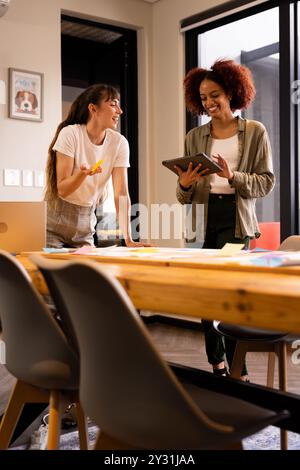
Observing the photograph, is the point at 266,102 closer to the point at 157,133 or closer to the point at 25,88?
the point at 157,133

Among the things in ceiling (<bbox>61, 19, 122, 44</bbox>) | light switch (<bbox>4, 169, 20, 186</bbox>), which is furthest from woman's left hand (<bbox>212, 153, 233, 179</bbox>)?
ceiling (<bbox>61, 19, 122, 44</bbox>)

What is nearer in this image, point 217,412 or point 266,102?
point 217,412

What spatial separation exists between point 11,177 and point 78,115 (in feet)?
5.23

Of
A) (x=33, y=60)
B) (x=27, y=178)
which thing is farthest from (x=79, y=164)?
(x=33, y=60)

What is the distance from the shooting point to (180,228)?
446 cm

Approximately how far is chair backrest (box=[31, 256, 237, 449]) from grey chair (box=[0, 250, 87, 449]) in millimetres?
264

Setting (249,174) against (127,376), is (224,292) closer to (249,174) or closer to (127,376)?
(127,376)

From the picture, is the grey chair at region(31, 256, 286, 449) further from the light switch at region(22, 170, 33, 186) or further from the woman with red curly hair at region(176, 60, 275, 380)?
the light switch at region(22, 170, 33, 186)

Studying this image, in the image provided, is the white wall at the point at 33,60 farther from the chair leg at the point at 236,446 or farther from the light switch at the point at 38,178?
the chair leg at the point at 236,446

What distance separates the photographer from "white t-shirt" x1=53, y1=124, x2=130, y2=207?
7.72 ft

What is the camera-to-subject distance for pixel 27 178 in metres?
4.00

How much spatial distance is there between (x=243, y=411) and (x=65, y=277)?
43 centimetres
